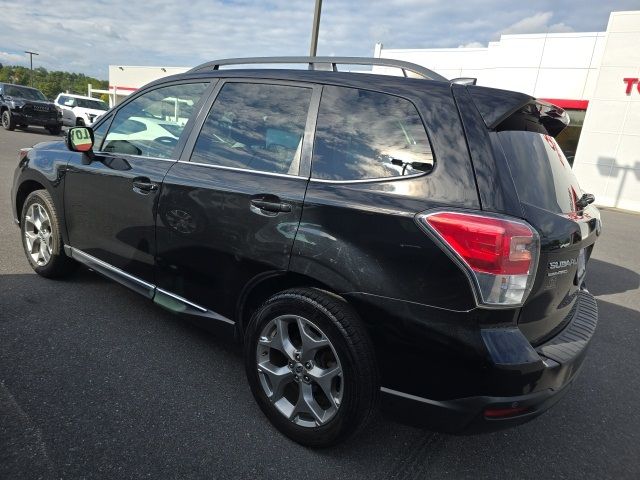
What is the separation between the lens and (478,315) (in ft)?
5.94

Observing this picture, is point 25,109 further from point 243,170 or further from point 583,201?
point 583,201

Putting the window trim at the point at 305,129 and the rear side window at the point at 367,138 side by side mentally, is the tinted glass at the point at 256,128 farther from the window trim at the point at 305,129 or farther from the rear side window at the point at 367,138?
the rear side window at the point at 367,138

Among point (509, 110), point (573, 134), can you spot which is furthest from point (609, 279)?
point (573, 134)

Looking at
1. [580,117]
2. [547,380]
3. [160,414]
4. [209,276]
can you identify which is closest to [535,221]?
[547,380]

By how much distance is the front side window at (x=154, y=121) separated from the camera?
9.74 ft

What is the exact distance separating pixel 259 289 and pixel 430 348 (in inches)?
39.5

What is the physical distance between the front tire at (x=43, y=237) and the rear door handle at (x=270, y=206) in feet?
7.31

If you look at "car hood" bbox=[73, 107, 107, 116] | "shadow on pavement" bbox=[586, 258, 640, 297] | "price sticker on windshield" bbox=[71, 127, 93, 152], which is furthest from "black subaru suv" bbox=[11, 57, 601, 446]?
"car hood" bbox=[73, 107, 107, 116]

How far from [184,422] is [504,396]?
157 cm

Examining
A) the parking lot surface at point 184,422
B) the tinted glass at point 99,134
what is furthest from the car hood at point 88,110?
the parking lot surface at point 184,422

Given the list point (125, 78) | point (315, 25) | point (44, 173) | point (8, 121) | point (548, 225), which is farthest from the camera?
point (125, 78)

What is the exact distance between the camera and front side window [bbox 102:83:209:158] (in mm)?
2969

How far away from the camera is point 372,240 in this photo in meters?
1.97

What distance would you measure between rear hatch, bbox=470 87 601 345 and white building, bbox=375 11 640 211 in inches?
634
